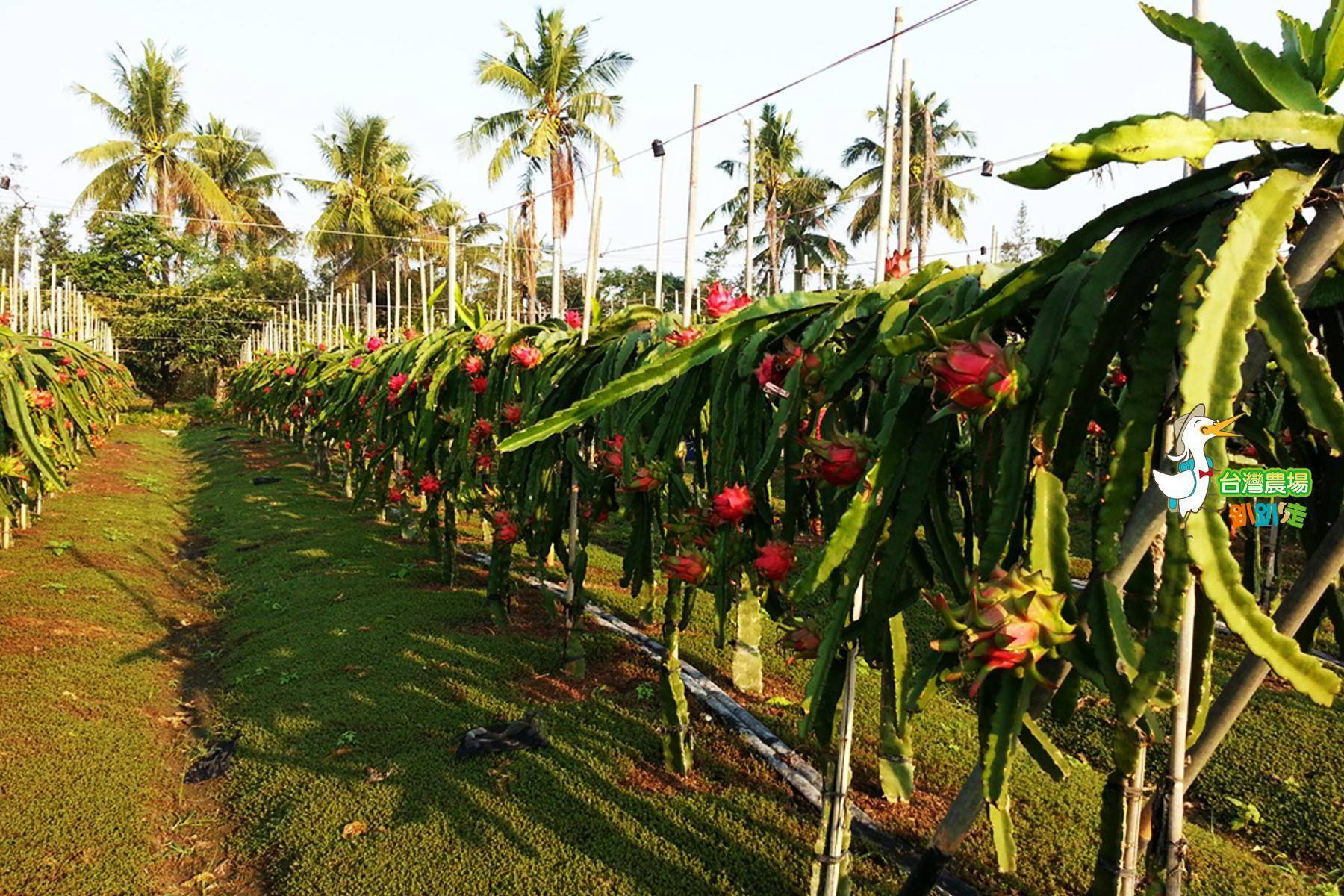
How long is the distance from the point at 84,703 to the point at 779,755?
3050 mm

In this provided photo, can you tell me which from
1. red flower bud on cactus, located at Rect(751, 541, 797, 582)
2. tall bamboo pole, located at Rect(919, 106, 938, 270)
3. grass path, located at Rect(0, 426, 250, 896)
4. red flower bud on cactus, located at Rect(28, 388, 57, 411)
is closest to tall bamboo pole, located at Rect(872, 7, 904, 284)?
tall bamboo pole, located at Rect(919, 106, 938, 270)

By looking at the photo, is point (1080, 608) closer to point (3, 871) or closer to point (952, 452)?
point (952, 452)

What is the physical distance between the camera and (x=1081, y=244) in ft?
3.15

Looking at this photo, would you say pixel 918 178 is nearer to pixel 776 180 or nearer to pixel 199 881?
pixel 776 180

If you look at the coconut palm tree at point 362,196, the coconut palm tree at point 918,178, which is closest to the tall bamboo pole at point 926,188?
the coconut palm tree at point 918,178

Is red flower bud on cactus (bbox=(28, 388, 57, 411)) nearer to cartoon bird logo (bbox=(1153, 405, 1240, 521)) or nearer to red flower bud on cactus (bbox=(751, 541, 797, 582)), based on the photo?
red flower bud on cactus (bbox=(751, 541, 797, 582))

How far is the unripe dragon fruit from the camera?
2.63 ft

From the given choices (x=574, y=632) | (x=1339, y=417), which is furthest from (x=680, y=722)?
(x=1339, y=417)

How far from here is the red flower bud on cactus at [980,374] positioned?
0.89m

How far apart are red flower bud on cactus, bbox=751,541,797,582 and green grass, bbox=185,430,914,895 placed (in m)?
1.16

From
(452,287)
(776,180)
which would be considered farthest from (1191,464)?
(776,180)

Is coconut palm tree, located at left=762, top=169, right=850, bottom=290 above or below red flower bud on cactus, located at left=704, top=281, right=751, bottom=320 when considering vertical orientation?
above

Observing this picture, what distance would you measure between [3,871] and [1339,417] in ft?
11.1

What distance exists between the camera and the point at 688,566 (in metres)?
1.85
